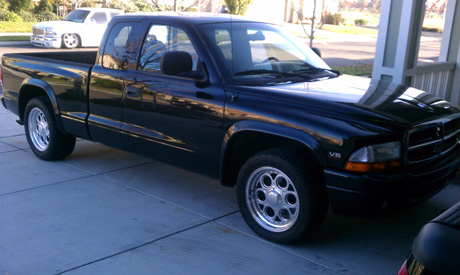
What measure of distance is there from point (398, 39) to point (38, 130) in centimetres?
508

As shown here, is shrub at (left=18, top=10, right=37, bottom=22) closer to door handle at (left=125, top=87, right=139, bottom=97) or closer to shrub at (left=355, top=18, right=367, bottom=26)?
door handle at (left=125, top=87, right=139, bottom=97)

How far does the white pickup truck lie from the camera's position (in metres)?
19.8

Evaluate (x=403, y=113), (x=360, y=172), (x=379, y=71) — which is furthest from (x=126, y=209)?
(x=379, y=71)

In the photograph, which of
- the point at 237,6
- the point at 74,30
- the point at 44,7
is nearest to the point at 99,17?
the point at 74,30

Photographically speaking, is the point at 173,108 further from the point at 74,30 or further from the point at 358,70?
the point at 74,30

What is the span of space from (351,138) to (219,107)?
1.29 metres

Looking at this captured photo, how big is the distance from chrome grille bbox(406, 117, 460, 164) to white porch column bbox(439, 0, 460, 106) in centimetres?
576

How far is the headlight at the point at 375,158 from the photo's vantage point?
376cm

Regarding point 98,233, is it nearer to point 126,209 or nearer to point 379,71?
point 126,209

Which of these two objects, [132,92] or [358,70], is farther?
[358,70]

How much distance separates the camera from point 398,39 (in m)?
7.28

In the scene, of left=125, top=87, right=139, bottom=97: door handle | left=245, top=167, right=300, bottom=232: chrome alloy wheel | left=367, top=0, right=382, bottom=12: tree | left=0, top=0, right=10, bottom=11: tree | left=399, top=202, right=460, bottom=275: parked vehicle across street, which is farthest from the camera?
left=367, top=0, right=382, bottom=12: tree

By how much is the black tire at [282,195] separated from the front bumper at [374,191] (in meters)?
0.17

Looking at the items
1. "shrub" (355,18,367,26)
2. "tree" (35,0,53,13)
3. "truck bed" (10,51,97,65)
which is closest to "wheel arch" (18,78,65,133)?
"truck bed" (10,51,97,65)
